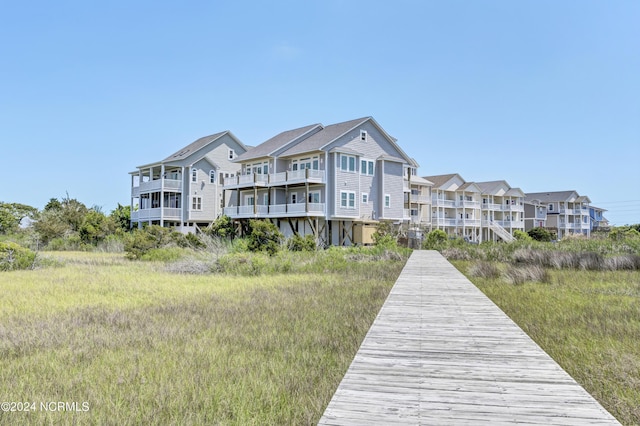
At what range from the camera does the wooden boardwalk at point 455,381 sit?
3445mm

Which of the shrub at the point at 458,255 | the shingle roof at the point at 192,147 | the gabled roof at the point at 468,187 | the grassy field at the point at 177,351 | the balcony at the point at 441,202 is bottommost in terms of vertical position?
the grassy field at the point at 177,351

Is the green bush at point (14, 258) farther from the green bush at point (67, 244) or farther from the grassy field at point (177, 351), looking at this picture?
the green bush at point (67, 244)

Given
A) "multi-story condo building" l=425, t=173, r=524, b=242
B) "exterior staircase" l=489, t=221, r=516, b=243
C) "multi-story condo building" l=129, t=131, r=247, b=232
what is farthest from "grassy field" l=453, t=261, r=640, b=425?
"exterior staircase" l=489, t=221, r=516, b=243

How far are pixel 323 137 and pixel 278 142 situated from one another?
18.0ft

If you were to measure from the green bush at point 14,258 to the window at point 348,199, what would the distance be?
2092 centimetres

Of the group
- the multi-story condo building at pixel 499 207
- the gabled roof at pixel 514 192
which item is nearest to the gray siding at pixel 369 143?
the multi-story condo building at pixel 499 207

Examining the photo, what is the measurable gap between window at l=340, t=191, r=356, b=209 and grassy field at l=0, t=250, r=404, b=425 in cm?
2184

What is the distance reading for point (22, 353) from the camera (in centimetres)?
601

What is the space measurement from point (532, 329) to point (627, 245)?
19.6 m

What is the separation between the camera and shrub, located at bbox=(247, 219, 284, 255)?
23.2m

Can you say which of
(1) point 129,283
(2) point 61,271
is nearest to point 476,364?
(1) point 129,283

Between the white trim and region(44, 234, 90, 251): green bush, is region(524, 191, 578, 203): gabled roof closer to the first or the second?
the white trim

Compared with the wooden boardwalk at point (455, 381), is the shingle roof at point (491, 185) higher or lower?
higher

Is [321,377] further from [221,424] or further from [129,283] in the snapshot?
[129,283]
